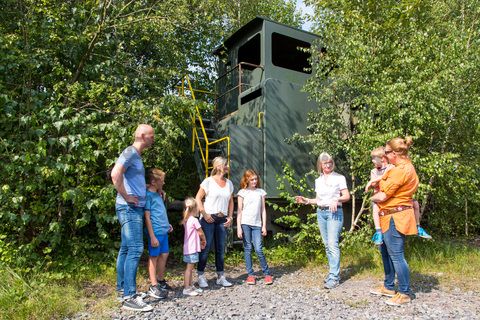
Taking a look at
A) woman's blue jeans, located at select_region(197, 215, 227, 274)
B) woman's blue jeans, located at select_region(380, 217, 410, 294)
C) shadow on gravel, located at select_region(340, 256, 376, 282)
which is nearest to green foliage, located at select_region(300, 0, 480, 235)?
shadow on gravel, located at select_region(340, 256, 376, 282)

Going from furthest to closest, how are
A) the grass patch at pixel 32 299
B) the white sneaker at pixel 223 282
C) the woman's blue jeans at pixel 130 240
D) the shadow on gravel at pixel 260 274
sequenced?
the shadow on gravel at pixel 260 274 → the white sneaker at pixel 223 282 → the woman's blue jeans at pixel 130 240 → the grass patch at pixel 32 299

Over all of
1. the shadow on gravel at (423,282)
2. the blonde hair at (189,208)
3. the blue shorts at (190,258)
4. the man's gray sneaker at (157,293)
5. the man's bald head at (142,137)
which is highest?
the man's bald head at (142,137)

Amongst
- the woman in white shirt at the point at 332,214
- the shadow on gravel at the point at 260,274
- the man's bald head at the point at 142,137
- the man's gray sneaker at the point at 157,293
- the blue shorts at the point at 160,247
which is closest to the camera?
the man's bald head at the point at 142,137

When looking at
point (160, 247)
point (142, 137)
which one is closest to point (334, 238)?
point (160, 247)

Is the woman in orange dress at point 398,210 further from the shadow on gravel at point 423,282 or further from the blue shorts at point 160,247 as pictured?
the blue shorts at point 160,247

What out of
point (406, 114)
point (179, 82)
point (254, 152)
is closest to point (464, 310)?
point (406, 114)

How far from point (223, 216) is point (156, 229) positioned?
93cm

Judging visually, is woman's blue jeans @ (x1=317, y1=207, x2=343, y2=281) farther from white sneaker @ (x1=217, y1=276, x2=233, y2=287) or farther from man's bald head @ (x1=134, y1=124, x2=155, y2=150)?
man's bald head @ (x1=134, y1=124, x2=155, y2=150)

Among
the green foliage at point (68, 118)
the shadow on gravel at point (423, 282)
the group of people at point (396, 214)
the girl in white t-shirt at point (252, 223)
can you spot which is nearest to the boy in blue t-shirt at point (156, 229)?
the green foliage at point (68, 118)

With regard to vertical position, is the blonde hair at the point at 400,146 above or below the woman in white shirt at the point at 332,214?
above

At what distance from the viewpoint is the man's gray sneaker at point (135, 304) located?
3.92 m

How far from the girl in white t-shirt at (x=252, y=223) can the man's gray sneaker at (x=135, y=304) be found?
5.51 ft

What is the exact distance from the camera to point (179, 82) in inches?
343

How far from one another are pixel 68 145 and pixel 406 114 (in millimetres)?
5053
